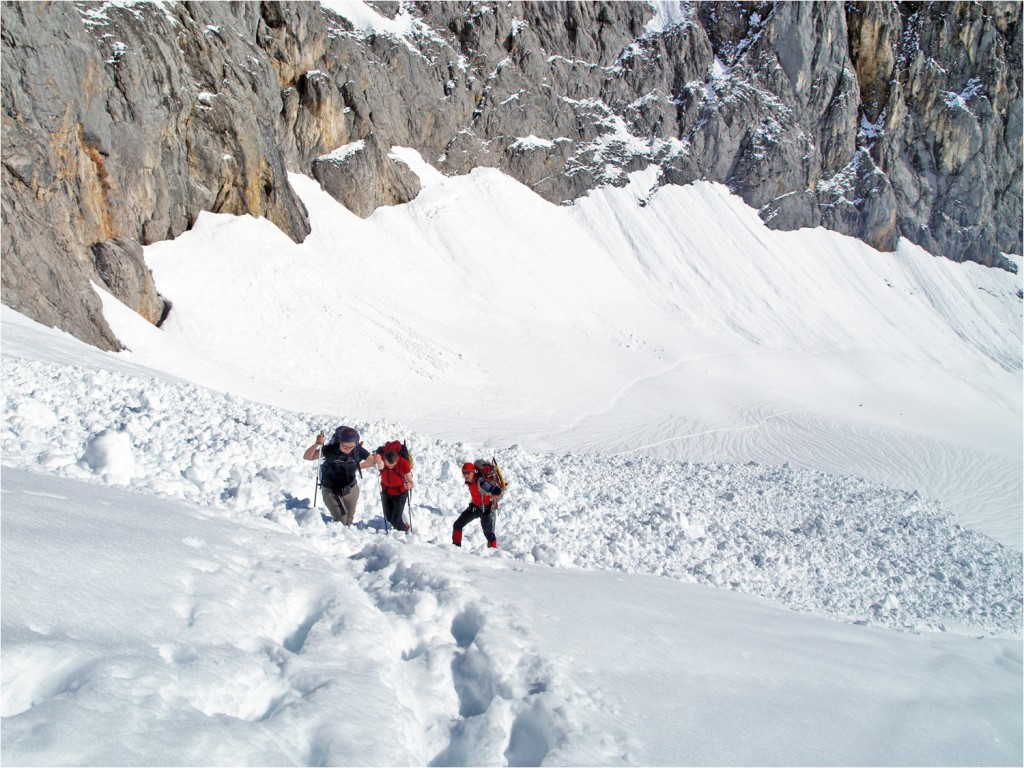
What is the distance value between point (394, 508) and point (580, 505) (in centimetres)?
392

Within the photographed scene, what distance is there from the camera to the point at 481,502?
726 centimetres

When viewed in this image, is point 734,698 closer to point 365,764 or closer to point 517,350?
point 365,764

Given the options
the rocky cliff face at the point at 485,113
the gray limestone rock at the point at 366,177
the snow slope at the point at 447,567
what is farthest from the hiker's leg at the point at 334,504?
the gray limestone rock at the point at 366,177

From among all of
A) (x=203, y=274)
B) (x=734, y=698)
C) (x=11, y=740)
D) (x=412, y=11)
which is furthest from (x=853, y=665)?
(x=412, y=11)

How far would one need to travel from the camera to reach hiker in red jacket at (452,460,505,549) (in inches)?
283

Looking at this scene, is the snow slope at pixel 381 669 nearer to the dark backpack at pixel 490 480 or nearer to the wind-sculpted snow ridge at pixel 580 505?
the wind-sculpted snow ridge at pixel 580 505

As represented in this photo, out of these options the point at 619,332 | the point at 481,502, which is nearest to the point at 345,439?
the point at 481,502

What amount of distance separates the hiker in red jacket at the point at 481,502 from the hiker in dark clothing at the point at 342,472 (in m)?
1.13

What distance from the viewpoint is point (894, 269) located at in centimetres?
5131

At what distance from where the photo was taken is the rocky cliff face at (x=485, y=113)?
18312 millimetres

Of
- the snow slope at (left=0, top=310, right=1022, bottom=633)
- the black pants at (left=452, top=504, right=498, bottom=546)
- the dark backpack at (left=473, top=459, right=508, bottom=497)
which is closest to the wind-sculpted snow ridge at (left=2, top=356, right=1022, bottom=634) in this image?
the snow slope at (left=0, top=310, right=1022, bottom=633)

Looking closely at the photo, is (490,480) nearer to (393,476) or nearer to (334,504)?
(393,476)

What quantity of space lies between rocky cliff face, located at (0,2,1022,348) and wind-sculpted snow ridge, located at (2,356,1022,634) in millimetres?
8510

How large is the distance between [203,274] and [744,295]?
33.1m
